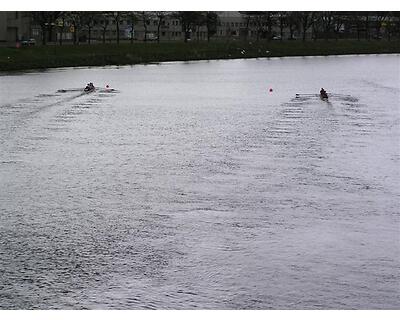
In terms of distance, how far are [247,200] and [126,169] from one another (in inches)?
124

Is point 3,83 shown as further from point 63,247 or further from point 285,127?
point 63,247

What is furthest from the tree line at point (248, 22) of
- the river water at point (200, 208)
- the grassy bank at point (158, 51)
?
the river water at point (200, 208)

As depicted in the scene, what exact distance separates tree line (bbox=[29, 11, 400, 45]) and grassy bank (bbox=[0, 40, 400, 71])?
185 centimetres

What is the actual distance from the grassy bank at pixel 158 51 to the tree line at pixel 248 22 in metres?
1.85

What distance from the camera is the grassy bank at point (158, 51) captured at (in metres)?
42.4

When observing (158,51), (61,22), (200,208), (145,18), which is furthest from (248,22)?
(200,208)

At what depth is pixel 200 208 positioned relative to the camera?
10.4 metres

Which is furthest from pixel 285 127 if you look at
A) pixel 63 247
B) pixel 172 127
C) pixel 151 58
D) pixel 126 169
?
pixel 151 58

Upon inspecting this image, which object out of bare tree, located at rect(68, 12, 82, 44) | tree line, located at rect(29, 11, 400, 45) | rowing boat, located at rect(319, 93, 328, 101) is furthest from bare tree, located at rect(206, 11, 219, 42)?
rowing boat, located at rect(319, 93, 328, 101)

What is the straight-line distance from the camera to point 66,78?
3369 centimetres

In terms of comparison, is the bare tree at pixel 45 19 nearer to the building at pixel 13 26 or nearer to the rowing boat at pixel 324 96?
the building at pixel 13 26

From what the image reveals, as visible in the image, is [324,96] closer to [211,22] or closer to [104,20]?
[104,20]

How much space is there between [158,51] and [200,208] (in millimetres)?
43986

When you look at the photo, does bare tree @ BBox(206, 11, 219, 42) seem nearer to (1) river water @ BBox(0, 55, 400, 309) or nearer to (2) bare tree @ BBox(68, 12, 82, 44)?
(2) bare tree @ BBox(68, 12, 82, 44)
